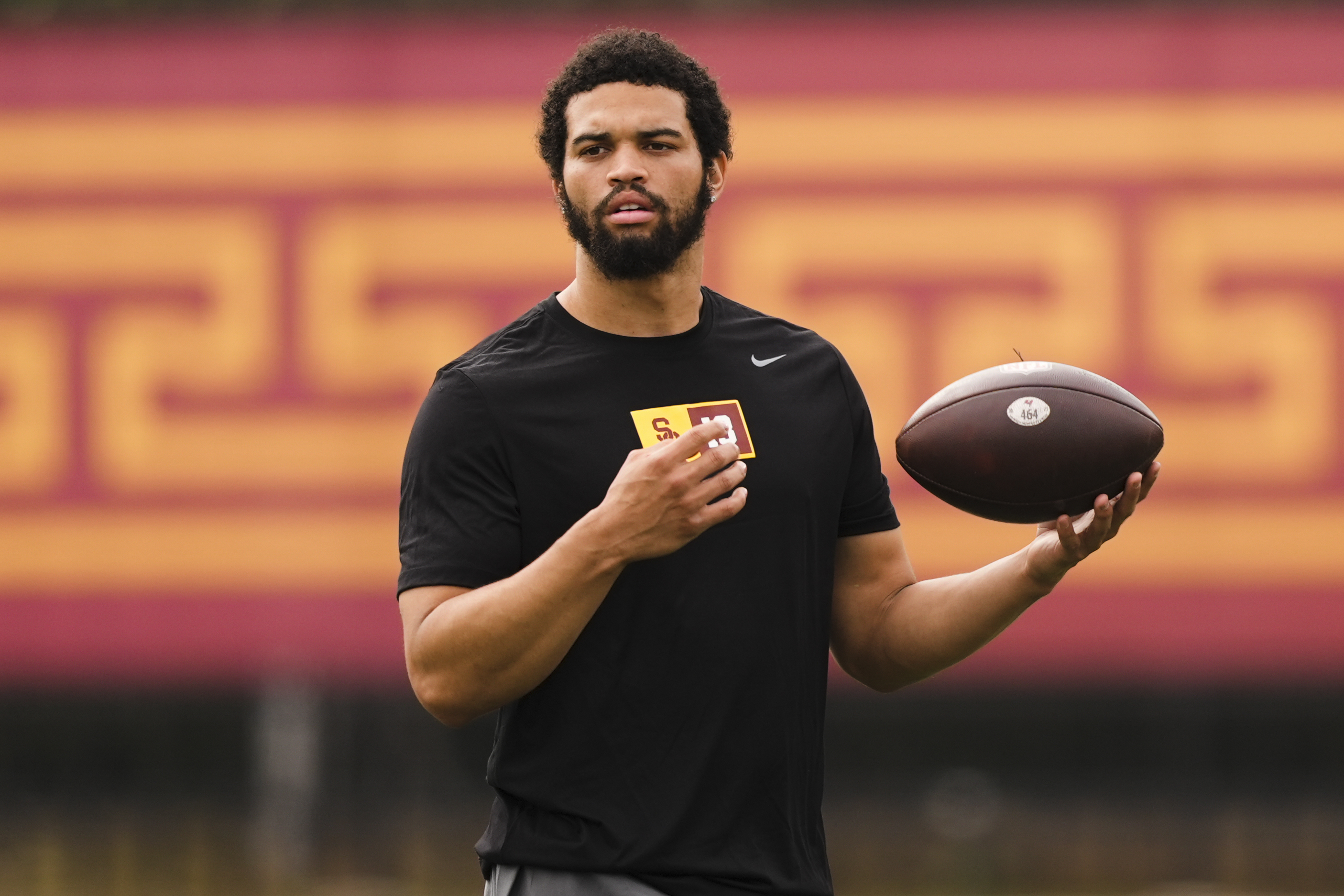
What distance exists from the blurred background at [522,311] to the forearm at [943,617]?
404 centimetres

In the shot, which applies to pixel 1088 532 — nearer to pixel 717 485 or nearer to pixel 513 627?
pixel 717 485

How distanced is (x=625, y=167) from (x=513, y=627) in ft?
2.15

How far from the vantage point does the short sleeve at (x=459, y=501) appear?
77.5 inches

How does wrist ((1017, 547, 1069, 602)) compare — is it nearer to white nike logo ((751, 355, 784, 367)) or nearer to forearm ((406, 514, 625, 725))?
white nike logo ((751, 355, 784, 367))

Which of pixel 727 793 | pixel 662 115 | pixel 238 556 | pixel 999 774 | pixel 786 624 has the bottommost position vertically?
pixel 999 774

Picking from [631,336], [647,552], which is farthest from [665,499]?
[631,336]

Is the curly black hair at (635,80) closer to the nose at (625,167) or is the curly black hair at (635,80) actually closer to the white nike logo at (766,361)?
the nose at (625,167)

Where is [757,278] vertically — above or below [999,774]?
above

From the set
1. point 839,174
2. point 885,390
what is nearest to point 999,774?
point 885,390

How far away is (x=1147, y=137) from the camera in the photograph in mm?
6469

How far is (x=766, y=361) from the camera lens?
2.24 metres

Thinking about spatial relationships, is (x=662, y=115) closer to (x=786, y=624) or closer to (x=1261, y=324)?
(x=786, y=624)

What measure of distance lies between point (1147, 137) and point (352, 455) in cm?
356

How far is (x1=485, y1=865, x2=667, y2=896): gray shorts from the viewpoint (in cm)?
192
